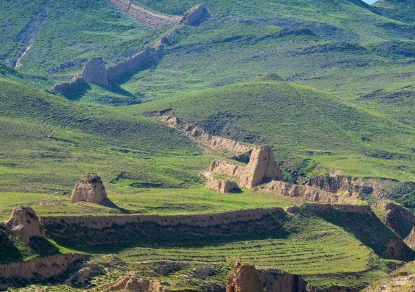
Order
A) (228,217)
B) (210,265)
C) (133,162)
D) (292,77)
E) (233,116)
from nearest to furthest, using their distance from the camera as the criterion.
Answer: (210,265) → (228,217) → (133,162) → (233,116) → (292,77)

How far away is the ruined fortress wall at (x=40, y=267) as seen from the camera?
66875 mm

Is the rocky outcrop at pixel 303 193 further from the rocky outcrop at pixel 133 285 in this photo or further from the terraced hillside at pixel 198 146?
the rocky outcrop at pixel 133 285

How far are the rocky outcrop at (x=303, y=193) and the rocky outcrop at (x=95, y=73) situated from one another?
55718mm

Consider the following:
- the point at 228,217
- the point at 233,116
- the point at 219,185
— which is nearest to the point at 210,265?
the point at 228,217

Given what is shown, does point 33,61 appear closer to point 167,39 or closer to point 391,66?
point 167,39

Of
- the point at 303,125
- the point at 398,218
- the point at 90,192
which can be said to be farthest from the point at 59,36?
the point at 90,192

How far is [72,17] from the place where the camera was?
196375 mm

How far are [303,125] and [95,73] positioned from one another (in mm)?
27313

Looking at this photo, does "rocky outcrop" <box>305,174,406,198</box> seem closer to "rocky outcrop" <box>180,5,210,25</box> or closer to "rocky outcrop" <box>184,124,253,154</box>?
"rocky outcrop" <box>184,124,253,154</box>

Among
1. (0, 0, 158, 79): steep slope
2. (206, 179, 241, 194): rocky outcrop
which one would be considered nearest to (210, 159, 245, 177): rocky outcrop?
(206, 179, 241, 194): rocky outcrop

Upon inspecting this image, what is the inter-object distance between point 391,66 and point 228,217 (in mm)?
90702

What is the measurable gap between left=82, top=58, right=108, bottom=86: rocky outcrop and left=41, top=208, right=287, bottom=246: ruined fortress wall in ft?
223

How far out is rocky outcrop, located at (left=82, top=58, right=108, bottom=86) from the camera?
16188 centimetres

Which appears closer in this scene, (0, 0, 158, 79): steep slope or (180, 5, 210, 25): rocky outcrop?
(0, 0, 158, 79): steep slope
